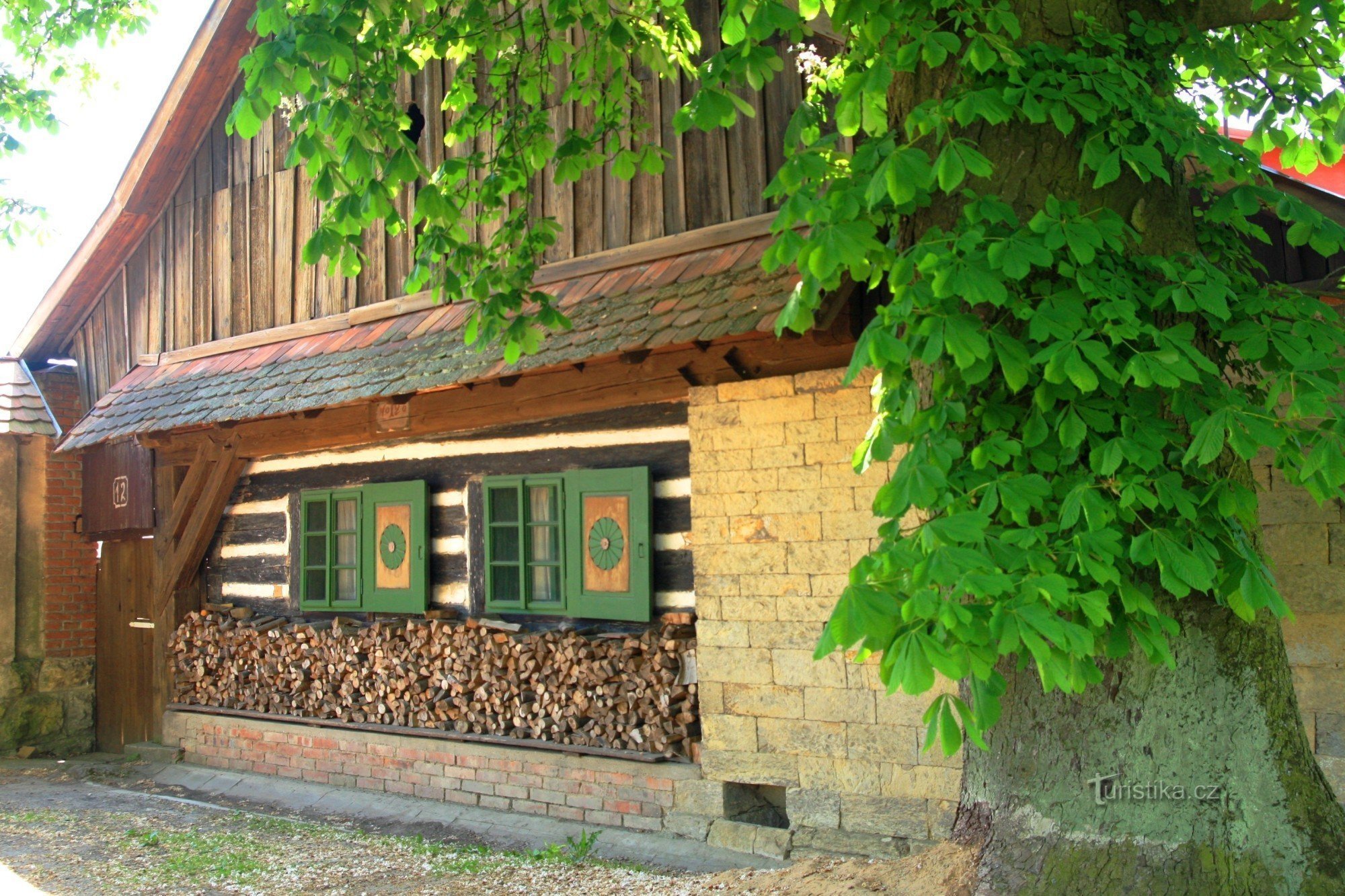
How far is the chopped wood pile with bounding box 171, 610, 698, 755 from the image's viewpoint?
270 inches

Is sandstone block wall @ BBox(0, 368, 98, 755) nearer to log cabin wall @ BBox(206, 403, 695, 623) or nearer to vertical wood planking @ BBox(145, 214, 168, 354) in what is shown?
vertical wood planking @ BBox(145, 214, 168, 354)

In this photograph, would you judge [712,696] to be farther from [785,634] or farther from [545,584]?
[545,584]

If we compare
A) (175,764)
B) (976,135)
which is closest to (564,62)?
(976,135)

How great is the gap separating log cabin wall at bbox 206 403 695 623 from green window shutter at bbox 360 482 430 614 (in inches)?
4.4

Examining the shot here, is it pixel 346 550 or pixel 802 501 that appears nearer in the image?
pixel 802 501

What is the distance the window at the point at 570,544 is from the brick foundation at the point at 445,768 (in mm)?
981

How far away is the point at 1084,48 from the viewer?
11.4 feet

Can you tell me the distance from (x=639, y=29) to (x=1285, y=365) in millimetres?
3171

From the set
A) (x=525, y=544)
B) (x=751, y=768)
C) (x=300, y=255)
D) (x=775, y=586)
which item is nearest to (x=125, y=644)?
(x=300, y=255)

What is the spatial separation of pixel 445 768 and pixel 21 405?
20.9 ft

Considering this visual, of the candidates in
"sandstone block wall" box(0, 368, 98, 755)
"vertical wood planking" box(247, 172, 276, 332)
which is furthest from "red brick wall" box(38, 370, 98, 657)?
"vertical wood planking" box(247, 172, 276, 332)

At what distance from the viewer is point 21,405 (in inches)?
436

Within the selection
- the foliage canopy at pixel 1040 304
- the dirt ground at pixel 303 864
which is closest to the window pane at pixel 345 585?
the dirt ground at pixel 303 864

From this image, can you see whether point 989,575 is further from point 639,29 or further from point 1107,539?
point 639,29
